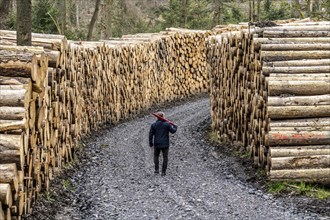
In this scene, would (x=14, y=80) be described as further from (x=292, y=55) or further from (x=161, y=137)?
(x=292, y=55)

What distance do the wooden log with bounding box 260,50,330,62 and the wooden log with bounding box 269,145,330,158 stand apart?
228cm

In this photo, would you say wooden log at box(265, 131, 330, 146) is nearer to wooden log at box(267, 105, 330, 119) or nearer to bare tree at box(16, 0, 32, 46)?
wooden log at box(267, 105, 330, 119)

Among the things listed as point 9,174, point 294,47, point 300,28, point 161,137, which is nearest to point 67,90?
point 161,137

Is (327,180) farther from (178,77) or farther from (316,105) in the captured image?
(178,77)

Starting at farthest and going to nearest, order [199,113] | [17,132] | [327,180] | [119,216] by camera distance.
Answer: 1. [199,113]
2. [327,180]
3. [119,216]
4. [17,132]

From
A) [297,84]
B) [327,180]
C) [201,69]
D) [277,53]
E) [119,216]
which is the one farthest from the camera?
[201,69]

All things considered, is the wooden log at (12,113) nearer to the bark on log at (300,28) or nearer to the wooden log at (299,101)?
the wooden log at (299,101)

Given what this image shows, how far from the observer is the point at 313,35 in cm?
1264

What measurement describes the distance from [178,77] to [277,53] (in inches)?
515

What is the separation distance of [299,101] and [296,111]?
24 cm

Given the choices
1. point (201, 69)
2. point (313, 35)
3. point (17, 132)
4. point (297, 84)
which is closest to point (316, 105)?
point (297, 84)

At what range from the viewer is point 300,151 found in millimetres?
10383

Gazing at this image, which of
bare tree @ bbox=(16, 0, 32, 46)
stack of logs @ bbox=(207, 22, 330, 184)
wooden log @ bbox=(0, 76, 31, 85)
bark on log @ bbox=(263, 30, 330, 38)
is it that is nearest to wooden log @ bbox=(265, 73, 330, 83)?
stack of logs @ bbox=(207, 22, 330, 184)

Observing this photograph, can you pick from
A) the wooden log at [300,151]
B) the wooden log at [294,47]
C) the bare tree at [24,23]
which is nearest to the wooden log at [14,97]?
the bare tree at [24,23]
